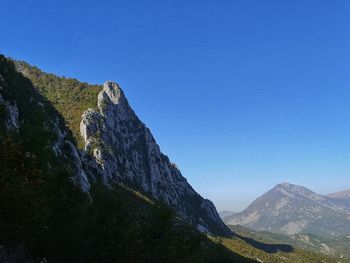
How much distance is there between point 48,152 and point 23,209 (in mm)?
8707

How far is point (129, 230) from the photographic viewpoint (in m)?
44.4

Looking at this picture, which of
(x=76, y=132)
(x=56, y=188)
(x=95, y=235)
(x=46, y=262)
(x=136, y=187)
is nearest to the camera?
(x=46, y=262)

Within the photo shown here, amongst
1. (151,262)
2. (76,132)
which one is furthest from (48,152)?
(76,132)

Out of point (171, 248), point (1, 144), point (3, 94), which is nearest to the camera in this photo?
point (1, 144)

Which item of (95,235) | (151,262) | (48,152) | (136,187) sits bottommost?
(151,262)

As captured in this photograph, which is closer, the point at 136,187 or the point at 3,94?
the point at 3,94

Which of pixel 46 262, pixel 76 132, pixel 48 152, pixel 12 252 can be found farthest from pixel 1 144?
pixel 76 132

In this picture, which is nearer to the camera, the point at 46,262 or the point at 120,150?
the point at 46,262

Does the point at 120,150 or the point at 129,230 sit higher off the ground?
the point at 120,150

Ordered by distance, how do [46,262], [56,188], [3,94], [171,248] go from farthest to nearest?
[3,94] → [171,248] → [56,188] → [46,262]

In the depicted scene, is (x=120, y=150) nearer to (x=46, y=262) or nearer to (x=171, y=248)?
(x=171, y=248)

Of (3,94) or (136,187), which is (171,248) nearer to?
(3,94)

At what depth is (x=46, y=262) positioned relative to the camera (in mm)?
32406

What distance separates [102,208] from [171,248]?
9.67 m
